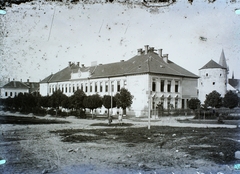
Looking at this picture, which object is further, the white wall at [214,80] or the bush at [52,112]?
the bush at [52,112]

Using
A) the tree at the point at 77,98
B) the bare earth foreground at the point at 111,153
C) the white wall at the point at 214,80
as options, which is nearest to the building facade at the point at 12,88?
the bare earth foreground at the point at 111,153

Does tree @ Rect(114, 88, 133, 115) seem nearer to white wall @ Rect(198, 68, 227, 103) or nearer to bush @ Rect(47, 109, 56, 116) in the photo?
bush @ Rect(47, 109, 56, 116)

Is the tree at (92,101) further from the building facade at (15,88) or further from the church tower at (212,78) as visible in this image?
the church tower at (212,78)

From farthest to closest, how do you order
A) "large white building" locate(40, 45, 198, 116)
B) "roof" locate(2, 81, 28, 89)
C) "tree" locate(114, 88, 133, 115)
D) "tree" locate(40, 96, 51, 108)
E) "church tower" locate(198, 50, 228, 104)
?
"tree" locate(114, 88, 133, 115)
"church tower" locate(198, 50, 228, 104)
"tree" locate(40, 96, 51, 108)
"large white building" locate(40, 45, 198, 116)
"roof" locate(2, 81, 28, 89)

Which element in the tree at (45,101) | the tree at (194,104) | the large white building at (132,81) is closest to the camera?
the large white building at (132,81)

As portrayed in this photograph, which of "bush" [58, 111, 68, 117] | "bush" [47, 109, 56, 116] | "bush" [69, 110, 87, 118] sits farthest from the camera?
"bush" [47, 109, 56, 116]

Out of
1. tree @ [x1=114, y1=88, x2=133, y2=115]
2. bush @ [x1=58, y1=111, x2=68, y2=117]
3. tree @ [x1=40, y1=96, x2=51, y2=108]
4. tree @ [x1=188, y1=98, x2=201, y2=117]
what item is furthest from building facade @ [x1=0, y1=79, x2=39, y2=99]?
tree @ [x1=188, y1=98, x2=201, y2=117]
